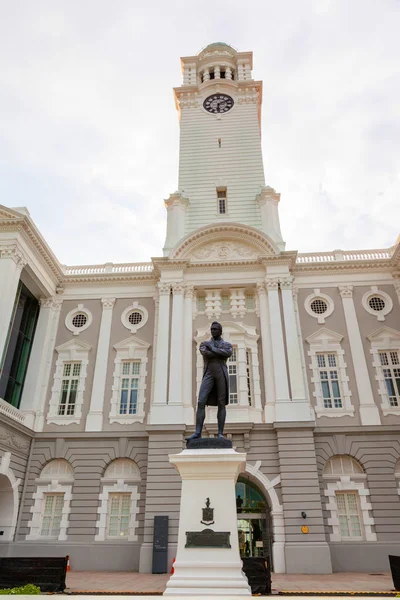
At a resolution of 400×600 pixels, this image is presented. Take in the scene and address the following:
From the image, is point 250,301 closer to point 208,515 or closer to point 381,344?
point 381,344

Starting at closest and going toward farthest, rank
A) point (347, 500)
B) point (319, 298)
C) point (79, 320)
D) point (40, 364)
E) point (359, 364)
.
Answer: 1. point (347, 500)
2. point (359, 364)
3. point (40, 364)
4. point (319, 298)
5. point (79, 320)

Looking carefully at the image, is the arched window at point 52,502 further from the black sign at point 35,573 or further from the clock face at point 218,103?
the clock face at point 218,103

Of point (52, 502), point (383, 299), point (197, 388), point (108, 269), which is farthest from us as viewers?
point (108, 269)

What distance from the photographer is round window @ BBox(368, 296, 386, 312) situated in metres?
24.0

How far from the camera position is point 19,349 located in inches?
925

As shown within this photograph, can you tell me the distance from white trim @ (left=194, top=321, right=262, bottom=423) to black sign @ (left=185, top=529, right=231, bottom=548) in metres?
12.8

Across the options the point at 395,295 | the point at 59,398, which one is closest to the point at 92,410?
the point at 59,398

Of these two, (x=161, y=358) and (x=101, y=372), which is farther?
(x=101, y=372)

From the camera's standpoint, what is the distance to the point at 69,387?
23.8 metres

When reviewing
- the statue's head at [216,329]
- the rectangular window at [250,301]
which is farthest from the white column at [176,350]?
the statue's head at [216,329]

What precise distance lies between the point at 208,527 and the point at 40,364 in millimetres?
18006

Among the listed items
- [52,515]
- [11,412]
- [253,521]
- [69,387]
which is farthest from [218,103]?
[52,515]

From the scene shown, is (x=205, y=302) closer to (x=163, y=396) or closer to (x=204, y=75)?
(x=163, y=396)

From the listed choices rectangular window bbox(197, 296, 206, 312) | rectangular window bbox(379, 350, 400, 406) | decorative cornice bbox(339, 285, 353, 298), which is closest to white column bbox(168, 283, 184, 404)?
rectangular window bbox(197, 296, 206, 312)
